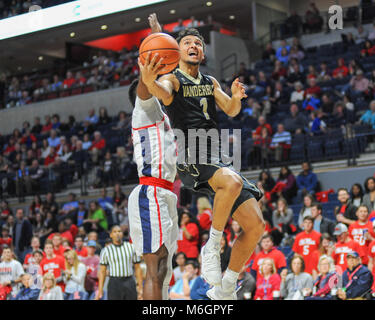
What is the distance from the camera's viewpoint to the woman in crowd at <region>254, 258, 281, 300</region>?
28.0 feet

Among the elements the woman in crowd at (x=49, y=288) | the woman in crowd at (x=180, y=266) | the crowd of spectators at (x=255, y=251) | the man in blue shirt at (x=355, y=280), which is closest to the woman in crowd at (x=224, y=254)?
the crowd of spectators at (x=255, y=251)

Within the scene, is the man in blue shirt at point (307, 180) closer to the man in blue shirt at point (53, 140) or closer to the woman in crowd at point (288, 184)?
the woman in crowd at point (288, 184)

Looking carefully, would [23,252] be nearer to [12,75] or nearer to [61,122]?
[61,122]

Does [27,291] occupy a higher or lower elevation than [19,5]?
lower

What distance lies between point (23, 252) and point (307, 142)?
6318 mm

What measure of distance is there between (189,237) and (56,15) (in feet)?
15.3

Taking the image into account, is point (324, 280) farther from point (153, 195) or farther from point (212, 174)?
point (153, 195)

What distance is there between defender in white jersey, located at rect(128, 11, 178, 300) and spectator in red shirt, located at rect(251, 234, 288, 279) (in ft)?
15.4

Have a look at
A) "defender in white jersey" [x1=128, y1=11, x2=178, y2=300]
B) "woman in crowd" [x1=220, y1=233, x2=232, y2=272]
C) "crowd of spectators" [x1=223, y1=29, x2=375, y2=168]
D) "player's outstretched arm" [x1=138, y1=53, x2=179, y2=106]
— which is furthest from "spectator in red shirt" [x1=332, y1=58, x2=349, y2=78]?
"defender in white jersey" [x1=128, y1=11, x2=178, y2=300]

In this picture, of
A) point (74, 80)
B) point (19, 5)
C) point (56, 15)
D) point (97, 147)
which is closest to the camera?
point (56, 15)

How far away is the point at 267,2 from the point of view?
1909 centimetres

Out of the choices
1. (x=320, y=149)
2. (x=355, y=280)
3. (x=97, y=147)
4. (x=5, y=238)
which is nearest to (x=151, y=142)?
(x=355, y=280)

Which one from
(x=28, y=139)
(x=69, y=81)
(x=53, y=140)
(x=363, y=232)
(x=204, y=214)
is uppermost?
(x=69, y=81)

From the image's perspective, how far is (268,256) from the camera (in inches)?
359
